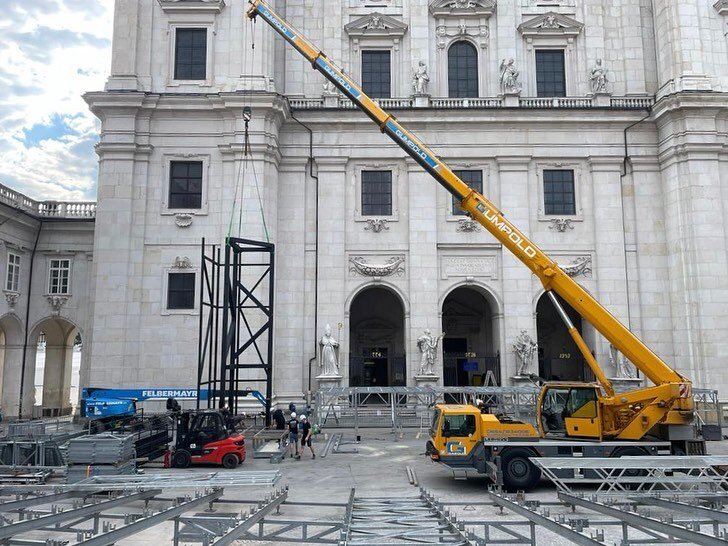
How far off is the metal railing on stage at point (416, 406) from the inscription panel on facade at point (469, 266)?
6.49m

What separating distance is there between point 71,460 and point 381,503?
9.87m

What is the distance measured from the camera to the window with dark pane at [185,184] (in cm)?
3164

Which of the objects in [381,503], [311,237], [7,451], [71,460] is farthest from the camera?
[311,237]

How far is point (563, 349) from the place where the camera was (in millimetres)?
37281

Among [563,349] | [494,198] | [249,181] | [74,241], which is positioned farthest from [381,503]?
[74,241]

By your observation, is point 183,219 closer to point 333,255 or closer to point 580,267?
point 333,255

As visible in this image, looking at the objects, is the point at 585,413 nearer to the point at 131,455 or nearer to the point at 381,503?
the point at 381,503

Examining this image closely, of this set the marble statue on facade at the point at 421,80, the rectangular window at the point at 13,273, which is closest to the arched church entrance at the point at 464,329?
the marble statue on facade at the point at 421,80

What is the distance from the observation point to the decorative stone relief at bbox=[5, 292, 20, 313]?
33.5 meters

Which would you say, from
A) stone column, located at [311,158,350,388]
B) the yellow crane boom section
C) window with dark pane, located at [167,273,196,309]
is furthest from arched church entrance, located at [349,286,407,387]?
the yellow crane boom section

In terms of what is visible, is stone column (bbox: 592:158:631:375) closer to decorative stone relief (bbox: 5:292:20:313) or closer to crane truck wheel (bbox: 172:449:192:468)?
crane truck wheel (bbox: 172:449:192:468)

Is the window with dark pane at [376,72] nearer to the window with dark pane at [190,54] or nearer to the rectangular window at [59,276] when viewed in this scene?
the window with dark pane at [190,54]

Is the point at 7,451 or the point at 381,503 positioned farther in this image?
the point at 7,451

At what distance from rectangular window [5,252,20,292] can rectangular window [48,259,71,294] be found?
178 centimetres
